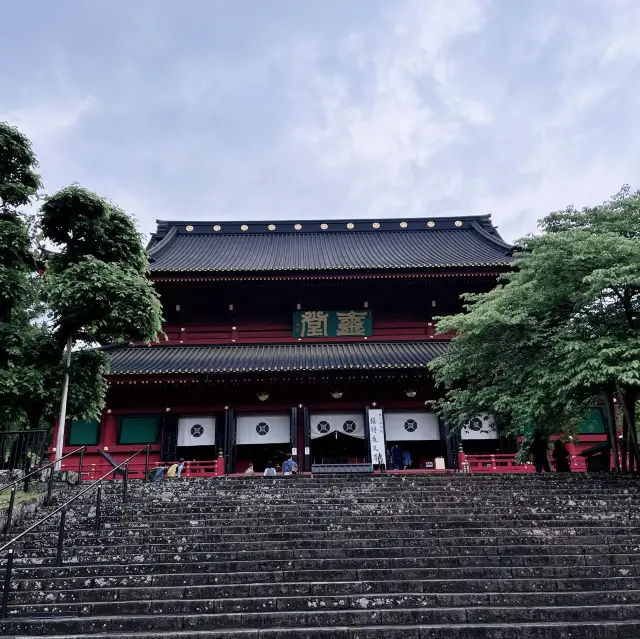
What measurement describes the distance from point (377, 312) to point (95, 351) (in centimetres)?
1165

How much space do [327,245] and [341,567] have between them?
66.7 feet

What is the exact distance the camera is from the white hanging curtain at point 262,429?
59.7 ft

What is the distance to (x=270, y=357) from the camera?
18.2 m

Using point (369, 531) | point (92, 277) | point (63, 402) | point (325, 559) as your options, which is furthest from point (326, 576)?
A: point (92, 277)

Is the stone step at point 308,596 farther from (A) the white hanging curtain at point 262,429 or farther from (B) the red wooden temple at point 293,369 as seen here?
(A) the white hanging curtain at point 262,429

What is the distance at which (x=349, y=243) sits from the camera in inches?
1051

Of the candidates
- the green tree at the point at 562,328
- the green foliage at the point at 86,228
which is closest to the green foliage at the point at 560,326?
the green tree at the point at 562,328

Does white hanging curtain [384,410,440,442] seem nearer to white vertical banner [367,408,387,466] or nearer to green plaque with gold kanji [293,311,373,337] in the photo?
white vertical banner [367,408,387,466]

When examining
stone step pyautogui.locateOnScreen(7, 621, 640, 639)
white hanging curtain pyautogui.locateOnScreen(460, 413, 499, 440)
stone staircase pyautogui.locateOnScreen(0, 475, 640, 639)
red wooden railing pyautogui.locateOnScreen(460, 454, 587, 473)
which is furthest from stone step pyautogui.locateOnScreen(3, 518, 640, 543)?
white hanging curtain pyautogui.locateOnScreen(460, 413, 499, 440)

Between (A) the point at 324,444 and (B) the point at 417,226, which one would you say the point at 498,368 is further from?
(B) the point at 417,226

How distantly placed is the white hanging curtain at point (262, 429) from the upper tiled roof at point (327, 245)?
5.51m

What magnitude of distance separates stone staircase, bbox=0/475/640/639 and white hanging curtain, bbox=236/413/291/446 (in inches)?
287

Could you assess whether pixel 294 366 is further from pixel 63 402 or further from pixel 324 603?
pixel 324 603

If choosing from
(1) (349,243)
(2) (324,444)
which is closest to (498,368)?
(2) (324,444)
